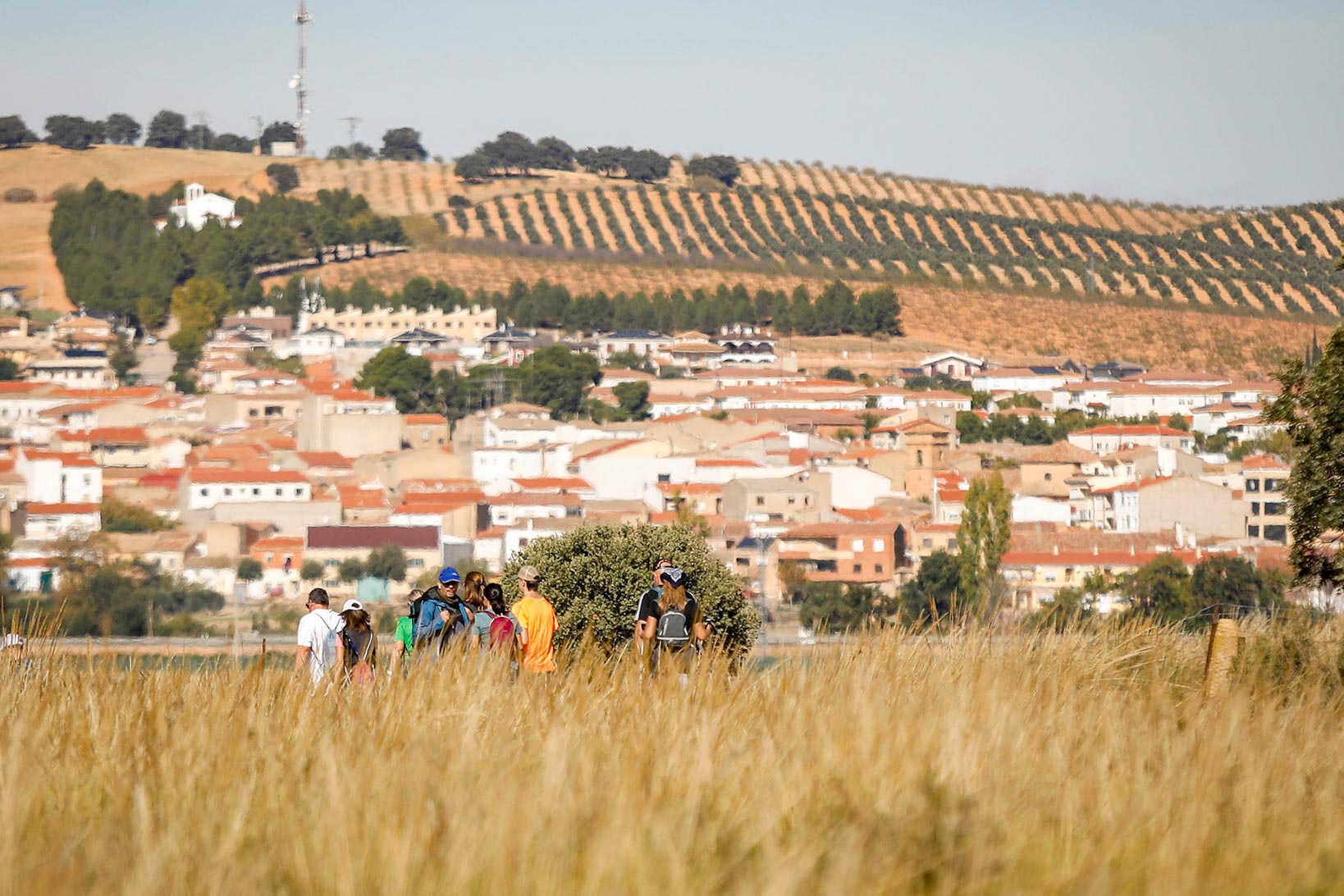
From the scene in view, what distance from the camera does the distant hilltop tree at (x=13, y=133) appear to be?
147m

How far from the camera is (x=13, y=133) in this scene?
147500 millimetres

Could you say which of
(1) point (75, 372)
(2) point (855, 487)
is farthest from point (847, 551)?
(1) point (75, 372)

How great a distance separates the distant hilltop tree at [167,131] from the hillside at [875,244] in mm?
13771

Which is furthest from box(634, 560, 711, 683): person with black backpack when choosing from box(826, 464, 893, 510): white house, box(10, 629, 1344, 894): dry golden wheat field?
box(826, 464, 893, 510): white house

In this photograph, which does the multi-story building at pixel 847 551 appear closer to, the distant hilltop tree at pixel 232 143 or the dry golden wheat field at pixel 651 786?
the dry golden wheat field at pixel 651 786

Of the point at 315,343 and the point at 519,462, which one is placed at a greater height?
the point at 315,343

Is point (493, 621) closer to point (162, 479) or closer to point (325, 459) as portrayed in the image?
→ point (162, 479)

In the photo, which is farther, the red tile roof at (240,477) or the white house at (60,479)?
the white house at (60,479)

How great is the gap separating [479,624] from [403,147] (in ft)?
490

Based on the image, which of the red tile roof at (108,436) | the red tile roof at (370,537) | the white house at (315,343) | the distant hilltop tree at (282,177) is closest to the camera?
the red tile roof at (370,537)

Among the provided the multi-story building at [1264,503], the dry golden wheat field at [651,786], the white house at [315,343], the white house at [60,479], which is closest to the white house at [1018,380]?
the multi-story building at [1264,503]

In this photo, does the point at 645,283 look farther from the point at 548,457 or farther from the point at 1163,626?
the point at 1163,626

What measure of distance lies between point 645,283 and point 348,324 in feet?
55.7

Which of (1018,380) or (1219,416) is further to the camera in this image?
(1018,380)
